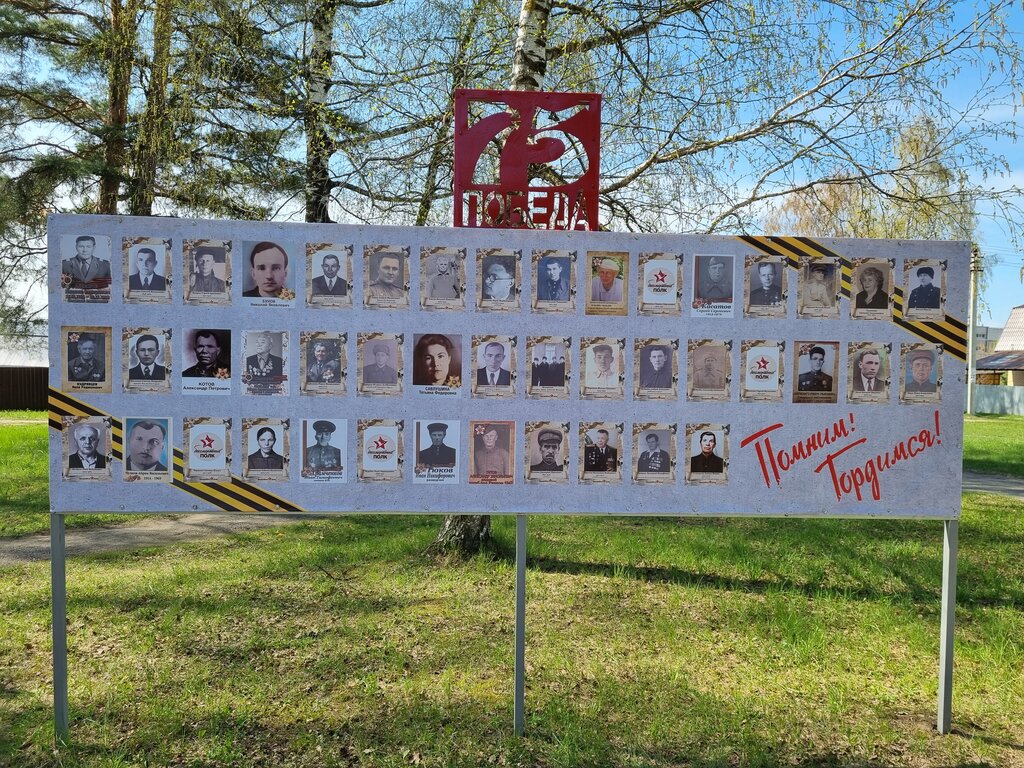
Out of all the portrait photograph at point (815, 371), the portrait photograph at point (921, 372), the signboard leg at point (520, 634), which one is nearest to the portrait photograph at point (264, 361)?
the signboard leg at point (520, 634)

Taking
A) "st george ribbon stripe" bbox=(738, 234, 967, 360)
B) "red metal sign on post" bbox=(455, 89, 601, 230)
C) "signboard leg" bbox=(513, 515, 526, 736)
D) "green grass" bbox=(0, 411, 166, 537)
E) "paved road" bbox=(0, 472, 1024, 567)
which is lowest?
"paved road" bbox=(0, 472, 1024, 567)

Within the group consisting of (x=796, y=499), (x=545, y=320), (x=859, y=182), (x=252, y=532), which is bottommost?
(x=252, y=532)

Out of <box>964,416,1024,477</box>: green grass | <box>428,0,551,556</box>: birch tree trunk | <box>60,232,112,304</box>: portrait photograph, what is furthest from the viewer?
<box>964,416,1024,477</box>: green grass

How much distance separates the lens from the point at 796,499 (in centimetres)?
304

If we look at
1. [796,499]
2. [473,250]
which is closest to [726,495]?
[796,499]

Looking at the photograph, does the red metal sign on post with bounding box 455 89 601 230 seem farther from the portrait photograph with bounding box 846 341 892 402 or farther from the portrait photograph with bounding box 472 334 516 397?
the portrait photograph with bounding box 846 341 892 402

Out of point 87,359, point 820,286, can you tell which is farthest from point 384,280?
point 820,286

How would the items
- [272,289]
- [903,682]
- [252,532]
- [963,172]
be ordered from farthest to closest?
1. [252,532]
2. [963,172]
3. [903,682]
4. [272,289]

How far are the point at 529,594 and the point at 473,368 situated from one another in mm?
2627

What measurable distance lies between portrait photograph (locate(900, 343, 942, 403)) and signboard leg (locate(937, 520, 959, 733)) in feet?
1.99

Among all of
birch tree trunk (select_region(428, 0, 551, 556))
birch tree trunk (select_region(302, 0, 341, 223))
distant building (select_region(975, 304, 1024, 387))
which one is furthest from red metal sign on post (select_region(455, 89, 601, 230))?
distant building (select_region(975, 304, 1024, 387))

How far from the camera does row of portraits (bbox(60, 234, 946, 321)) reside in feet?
9.37

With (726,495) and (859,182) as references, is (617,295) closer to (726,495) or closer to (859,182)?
(726,495)

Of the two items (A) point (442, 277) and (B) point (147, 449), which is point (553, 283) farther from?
(B) point (147, 449)
